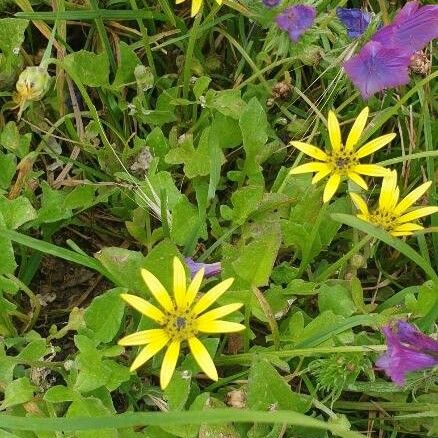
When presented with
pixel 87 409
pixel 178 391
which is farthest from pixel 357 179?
pixel 87 409

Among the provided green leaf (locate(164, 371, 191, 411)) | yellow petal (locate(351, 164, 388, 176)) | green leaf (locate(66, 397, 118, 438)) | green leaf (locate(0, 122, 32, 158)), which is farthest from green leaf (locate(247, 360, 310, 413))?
green leaf (locate(0, 122, 32, 158))

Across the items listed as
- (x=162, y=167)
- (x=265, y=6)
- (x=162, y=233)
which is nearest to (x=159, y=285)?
(x=162, y=233)

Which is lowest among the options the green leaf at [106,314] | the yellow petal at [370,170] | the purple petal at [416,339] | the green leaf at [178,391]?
the green leaf at [178,391]

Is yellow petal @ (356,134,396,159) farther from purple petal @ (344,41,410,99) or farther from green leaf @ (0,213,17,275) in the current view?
green leaf @ (0,213,17,275)

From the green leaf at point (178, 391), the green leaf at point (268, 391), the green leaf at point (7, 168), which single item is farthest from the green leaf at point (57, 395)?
the green leaf at point (7, 168)

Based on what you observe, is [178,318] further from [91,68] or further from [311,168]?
[91,68]

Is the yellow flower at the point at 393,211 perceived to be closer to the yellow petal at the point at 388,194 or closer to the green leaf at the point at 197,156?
the yellow petal at the point at 388,194
